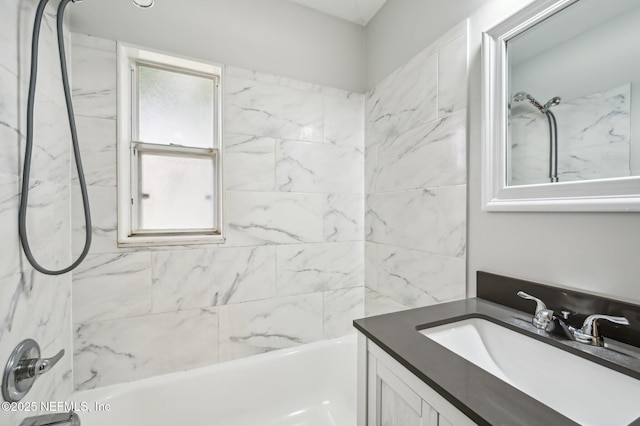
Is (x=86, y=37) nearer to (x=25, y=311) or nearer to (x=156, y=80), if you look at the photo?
(x=156, y=80)

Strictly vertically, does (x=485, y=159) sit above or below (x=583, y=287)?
above

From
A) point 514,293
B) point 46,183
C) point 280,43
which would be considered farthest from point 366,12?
point 46,183

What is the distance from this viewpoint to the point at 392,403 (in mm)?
780

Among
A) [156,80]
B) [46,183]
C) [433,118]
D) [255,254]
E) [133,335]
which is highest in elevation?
[156,80]

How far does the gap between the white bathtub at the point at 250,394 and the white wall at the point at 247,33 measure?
1778 mm

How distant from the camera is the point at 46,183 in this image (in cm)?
110

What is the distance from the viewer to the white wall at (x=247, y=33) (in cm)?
136

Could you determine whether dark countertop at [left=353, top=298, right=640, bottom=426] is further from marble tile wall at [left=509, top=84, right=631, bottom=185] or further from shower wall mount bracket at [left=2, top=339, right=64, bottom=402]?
shower wall mount bracket at [left=2, top=339, right=64, bottom=402]

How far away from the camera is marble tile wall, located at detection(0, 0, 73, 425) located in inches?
34.0

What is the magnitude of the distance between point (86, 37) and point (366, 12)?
1650mm

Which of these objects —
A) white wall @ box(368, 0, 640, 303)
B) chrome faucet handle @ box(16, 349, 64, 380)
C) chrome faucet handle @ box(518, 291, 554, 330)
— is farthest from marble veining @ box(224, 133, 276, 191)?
chrome faucet handle @ box(518, 291, 554, 330)

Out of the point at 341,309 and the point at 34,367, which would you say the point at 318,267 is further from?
the point at 34,367

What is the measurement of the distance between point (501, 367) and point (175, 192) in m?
1.75

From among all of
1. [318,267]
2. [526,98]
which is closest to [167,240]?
[318,267]
